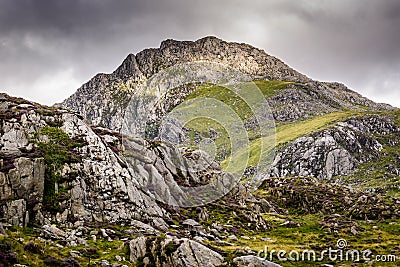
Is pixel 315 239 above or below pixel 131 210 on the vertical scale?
below

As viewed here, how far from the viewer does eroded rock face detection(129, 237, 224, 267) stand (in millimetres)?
31750

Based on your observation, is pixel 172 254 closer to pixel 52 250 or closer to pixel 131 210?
pixel 52 250

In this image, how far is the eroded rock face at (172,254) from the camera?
31750 mm

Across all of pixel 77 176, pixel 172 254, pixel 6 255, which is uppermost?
pixel 77 176

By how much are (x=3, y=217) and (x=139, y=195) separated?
19.9 metres

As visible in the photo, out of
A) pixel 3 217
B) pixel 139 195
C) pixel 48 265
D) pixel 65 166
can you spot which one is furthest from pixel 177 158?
pixel 48 265

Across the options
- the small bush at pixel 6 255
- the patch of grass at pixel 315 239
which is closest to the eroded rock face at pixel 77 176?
the small bush at pixel 6 255

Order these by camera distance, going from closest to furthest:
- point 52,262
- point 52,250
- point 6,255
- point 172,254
Answer: point 6,255 → point 52,262 → point 52,250 → point 172,254

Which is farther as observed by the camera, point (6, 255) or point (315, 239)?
point (315, 239)

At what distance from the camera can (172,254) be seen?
105 ft

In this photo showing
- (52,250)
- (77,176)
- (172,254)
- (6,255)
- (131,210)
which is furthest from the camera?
(131,210)

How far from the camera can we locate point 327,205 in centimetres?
9094

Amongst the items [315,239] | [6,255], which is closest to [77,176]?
[6,255]

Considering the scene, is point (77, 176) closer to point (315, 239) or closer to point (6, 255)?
Result: point (6, 255)
